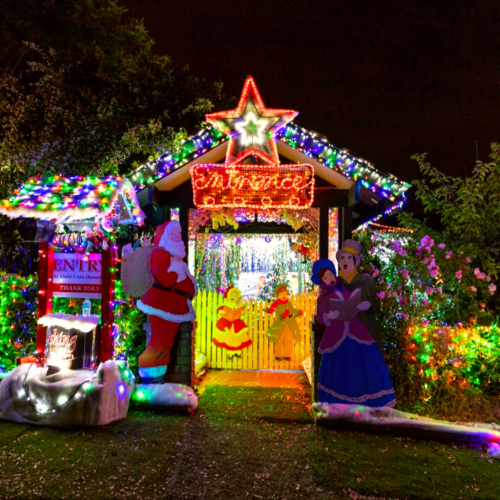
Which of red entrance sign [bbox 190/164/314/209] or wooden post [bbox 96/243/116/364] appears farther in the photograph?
red entrance sign [bbox 190/164/314/209]

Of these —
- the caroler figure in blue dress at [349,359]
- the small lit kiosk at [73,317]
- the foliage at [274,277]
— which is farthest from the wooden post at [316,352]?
the foliage at [274,277]

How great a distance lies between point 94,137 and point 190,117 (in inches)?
122

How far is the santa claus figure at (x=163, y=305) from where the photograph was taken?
5.88m

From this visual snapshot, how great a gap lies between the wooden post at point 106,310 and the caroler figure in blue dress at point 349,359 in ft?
9.44

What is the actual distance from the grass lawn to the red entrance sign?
9.91 feet

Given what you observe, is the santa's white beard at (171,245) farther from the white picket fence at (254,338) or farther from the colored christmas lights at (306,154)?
the white picket fence at (254,338)

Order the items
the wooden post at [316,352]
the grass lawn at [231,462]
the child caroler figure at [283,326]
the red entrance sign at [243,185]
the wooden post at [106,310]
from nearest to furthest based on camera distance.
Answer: the grass lawn at [231,462] → the wooden post at [106,310] → the wooden post at [316,352] → the red entrance sign at [243,185] → the child caroler figure at [283,326]

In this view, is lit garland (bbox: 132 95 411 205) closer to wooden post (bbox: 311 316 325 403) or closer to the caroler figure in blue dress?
the caroler figure in blue dress

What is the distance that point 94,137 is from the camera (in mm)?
10359

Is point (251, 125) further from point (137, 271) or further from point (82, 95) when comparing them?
point (82, 95)

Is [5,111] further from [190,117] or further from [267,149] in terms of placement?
[267,149]

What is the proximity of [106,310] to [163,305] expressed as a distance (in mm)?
770

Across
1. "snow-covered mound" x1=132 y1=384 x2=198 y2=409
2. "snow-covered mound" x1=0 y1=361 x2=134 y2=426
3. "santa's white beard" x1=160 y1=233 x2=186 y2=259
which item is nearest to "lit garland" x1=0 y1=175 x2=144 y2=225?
"santa's white beard" x1=160 y1=233 x2=186 y2=259

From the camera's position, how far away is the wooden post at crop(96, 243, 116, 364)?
5637 millimetres
